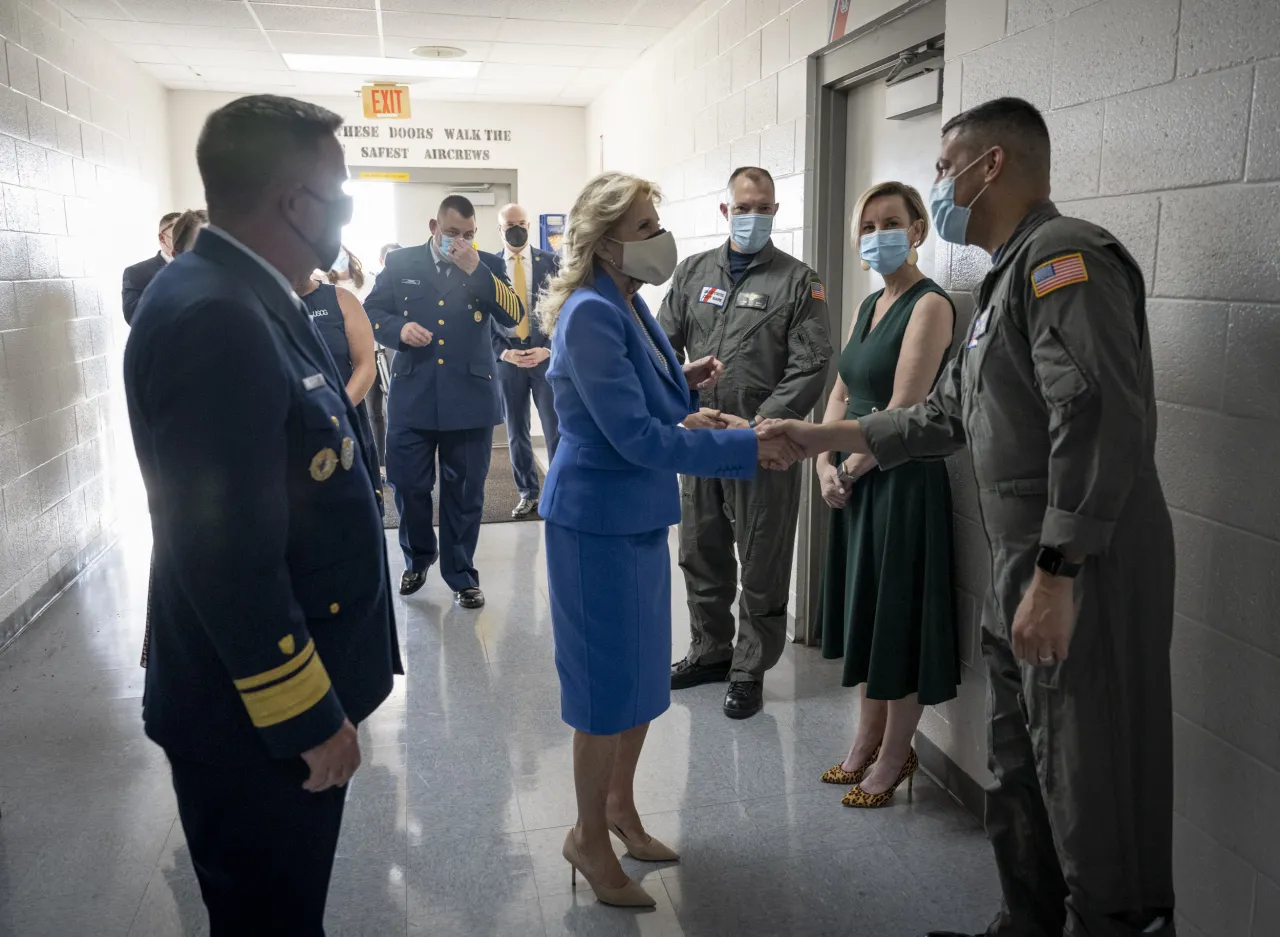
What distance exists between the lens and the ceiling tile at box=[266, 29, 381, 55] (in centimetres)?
560

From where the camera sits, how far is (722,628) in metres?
3.42

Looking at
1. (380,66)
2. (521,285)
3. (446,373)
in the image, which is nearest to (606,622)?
(446,373)

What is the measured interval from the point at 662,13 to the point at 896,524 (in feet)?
11.9

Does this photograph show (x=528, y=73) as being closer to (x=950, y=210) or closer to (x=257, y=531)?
(x=950, y=210)

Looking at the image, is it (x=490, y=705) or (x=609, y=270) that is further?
(x=490, y=705)

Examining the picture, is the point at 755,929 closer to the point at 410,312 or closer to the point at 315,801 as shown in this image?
the point at 315,801

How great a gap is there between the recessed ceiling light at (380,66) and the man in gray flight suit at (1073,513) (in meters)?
5.44

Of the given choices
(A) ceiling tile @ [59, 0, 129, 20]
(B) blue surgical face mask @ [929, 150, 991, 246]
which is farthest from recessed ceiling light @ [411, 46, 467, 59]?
(B) blue surgical face mask @ [929, 150, 991, 246]

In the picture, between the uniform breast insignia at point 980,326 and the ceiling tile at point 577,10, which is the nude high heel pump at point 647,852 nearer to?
the uniform breast insignia at point 980,326

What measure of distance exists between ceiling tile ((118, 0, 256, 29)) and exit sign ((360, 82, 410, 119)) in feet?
4.65

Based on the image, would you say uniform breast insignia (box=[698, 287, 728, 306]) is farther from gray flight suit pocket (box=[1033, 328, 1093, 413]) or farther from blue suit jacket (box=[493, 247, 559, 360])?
blue suit jacket (box=[493, 247, 559, 360])

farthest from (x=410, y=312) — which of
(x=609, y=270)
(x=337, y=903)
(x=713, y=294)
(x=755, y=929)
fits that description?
(x=755, y=929)

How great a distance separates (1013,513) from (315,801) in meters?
1.21

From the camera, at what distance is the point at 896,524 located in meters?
2.50
